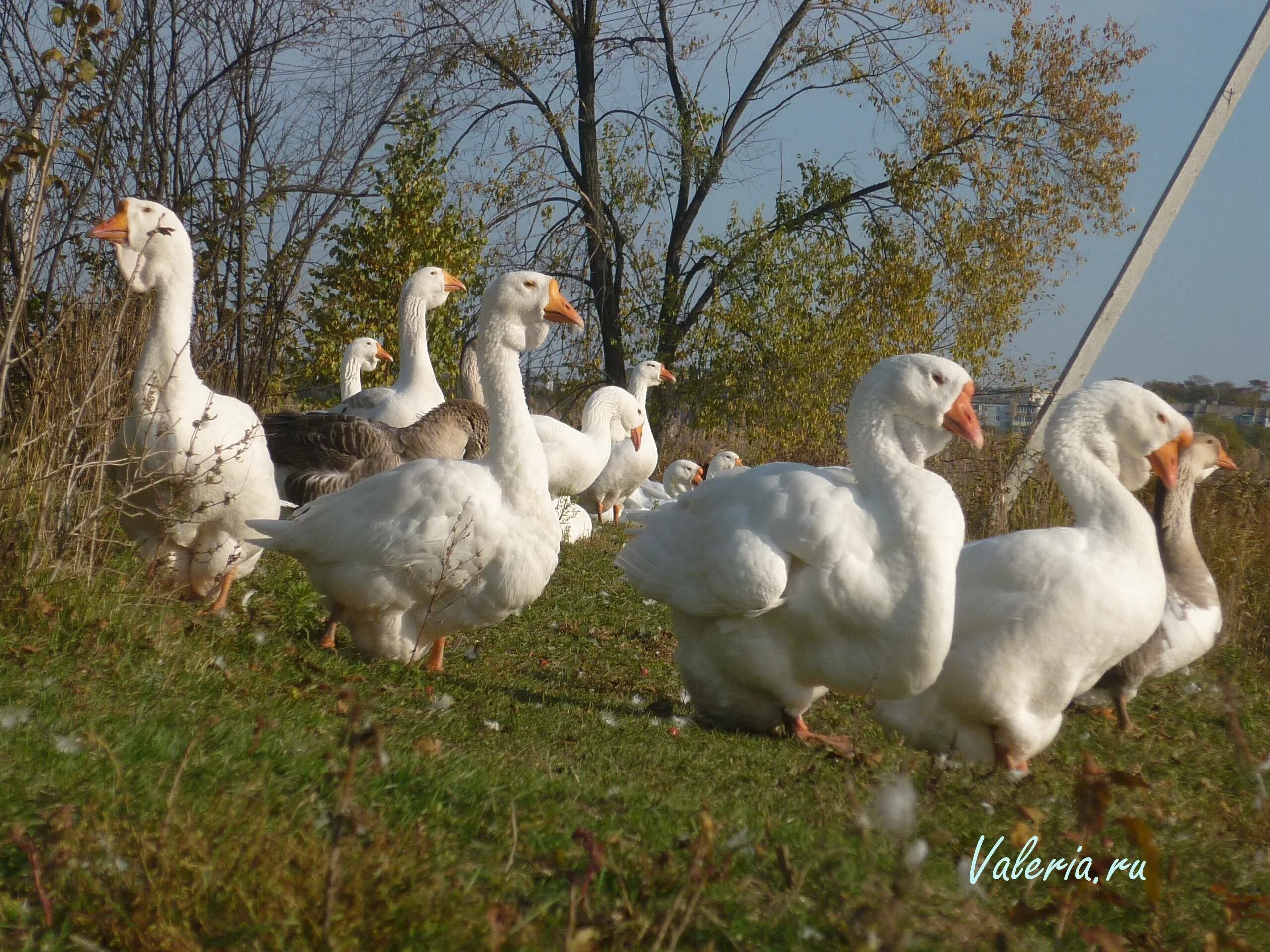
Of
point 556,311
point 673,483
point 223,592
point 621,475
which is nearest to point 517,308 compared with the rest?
point 556,311

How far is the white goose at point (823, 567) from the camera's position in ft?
15.9

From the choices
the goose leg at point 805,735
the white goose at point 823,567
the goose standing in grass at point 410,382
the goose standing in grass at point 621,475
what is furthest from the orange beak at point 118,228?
the goose standing in grass at point 621,475

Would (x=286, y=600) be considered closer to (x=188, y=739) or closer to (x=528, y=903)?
(x=188, y=739)

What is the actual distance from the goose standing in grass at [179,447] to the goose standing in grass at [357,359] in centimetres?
699

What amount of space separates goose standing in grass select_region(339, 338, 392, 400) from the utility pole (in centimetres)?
748

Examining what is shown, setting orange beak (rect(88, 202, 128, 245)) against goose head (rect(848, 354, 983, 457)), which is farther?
orange beak (rect(88, 202, 128, 245))

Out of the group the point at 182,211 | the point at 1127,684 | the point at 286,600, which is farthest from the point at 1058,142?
the point at 286,600

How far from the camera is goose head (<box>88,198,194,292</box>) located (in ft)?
19.9

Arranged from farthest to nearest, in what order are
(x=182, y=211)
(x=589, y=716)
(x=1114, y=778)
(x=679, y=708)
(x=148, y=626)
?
1. (x=182, y=211)
2. (x=679, y=708)
3. (x=589, y=716)
4. (x=148, y=626)
5. (x=1114, y=778)

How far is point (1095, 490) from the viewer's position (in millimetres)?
5625

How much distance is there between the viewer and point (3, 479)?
5348 millimetres

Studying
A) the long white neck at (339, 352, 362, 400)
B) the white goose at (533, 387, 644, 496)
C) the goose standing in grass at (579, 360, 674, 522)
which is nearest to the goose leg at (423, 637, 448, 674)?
the white goose at (533, 387, 644, 496)

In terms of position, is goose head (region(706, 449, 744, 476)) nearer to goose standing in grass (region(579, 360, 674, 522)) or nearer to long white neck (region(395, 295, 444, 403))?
goose standing in grass (region(579, 360, 674, 522))

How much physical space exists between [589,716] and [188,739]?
2.16m
